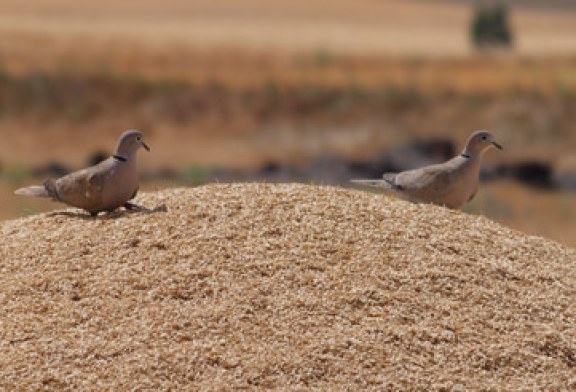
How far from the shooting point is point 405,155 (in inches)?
1071

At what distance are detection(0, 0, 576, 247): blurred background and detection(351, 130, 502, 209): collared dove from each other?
A: 921cm

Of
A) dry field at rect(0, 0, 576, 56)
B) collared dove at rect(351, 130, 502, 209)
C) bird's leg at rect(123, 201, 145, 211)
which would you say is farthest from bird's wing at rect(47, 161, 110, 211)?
dry field at rect(0, 0, 576, 56)

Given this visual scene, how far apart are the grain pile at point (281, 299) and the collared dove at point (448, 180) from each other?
11.2 inches

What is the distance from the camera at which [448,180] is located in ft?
30.3

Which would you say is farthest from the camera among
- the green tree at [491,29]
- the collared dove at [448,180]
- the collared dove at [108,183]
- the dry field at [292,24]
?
the green tree at [491,29]

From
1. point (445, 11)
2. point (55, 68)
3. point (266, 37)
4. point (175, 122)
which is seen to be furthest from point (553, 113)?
point (445, 11)

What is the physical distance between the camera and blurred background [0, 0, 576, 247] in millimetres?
26547

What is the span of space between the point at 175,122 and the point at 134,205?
2285 centimetres

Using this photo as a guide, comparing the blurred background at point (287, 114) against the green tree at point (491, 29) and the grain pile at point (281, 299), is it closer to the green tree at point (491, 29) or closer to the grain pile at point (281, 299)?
the green tree at point (491, 29)

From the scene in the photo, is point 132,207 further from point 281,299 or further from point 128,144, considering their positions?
point 281,299

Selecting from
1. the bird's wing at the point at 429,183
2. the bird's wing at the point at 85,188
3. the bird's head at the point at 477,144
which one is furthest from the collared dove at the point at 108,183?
the bird's head at the point at 477,144

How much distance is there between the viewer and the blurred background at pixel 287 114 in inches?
1045

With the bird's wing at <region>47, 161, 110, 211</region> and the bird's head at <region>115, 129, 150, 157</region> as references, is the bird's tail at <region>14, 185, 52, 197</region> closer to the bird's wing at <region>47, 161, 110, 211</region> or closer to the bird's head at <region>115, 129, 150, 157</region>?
the bird's wing at <region>47, 161, 110, 211</region>

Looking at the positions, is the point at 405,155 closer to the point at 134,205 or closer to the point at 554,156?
the point at 554,156
